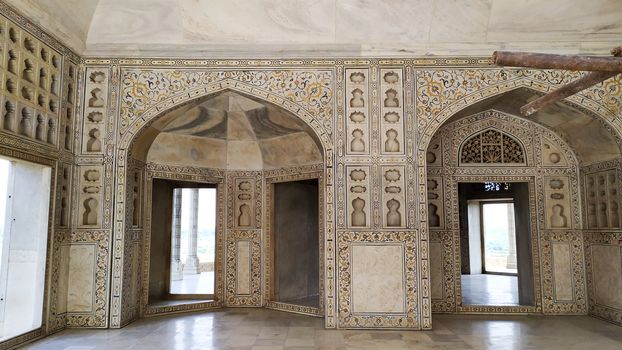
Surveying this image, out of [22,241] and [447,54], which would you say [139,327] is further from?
[447,54]

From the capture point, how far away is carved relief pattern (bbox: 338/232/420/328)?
6395mm

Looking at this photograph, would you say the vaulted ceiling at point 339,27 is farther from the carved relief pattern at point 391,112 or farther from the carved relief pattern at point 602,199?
the carved relief pattern at point 602,199

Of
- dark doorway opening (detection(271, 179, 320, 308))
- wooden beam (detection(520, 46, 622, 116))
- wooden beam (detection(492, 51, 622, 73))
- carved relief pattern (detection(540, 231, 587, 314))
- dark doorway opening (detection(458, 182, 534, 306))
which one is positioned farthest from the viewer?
dark doorway opening (detection(271, 179, 320, 308))

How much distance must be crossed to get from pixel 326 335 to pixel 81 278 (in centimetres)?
343

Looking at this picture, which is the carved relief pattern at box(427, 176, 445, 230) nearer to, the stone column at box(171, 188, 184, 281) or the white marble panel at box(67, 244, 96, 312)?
the white marble panel at box(67, 244, 96, 312)

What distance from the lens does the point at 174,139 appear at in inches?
310

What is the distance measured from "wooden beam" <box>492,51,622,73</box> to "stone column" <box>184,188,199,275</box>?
10.7m

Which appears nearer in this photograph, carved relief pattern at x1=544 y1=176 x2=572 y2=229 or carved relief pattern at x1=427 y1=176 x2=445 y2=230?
carved relief pattern at x1=544 y1=176 x2=572 y2=229

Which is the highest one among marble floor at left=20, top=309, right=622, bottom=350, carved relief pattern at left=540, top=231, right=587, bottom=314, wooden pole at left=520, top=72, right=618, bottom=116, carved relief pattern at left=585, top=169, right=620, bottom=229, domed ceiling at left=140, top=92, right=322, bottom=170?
domed ceiling at left=140, top=92, right=322, bottom=170

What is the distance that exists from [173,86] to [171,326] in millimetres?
3446

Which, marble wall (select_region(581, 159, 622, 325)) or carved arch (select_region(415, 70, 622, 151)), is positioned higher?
carved arch (select_region(415, 70, 622, 151))

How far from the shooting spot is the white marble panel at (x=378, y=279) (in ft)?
21.1

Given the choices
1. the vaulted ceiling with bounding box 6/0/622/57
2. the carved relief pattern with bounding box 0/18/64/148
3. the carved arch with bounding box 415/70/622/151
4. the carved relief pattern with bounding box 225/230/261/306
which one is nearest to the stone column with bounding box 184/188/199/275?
the carved relief pattern with bounding box 225/230/261/306

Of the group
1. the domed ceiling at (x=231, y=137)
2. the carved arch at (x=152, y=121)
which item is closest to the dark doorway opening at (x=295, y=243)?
the domed ceiling at (x=231, y=137)
